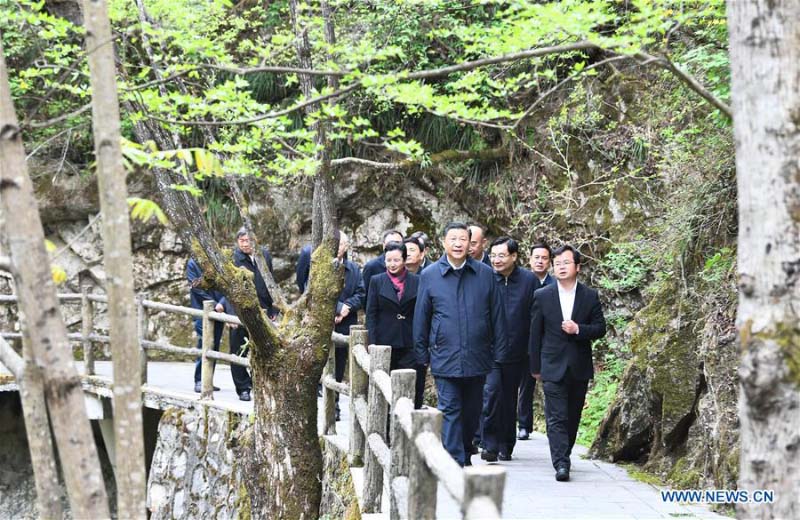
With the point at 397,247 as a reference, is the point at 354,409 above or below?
below

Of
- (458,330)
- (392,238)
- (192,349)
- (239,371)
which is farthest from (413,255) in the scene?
(192,349)

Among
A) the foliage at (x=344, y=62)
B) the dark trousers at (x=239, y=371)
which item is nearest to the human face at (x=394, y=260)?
the foliage at (x=344, y=62)

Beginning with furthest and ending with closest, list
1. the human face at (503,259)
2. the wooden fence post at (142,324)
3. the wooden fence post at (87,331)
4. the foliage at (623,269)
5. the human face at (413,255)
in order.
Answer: the wooden fence post at (87,331) < the wooden fence post at (142,324) < the foliage at (623,269) < the human face at (413,255) < the human face at (503,259)

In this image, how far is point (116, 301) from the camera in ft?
12.3

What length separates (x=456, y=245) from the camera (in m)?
7.14

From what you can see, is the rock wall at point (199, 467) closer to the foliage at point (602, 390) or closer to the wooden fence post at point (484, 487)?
the foliage at point (602, 390)

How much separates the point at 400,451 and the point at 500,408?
290cm

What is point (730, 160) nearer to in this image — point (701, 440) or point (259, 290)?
point (701, 440)

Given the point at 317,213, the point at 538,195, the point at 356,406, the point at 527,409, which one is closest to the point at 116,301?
the point at 356,406

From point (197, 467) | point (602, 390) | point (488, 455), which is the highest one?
point (602, 390)

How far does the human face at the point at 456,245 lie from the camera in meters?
7.15

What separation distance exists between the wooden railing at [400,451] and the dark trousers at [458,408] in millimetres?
559

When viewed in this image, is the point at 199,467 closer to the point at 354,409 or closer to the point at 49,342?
the point at 354,409

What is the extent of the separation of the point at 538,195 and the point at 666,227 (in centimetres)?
408
